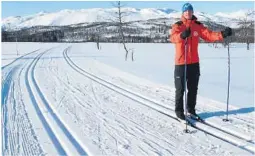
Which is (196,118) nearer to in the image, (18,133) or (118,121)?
(118,121)

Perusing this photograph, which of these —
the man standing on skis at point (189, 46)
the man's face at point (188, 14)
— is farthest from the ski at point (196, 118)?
the man's face at point (188, 14)

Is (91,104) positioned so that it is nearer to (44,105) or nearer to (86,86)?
(44,105)

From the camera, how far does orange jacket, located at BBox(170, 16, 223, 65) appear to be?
569 centimetres

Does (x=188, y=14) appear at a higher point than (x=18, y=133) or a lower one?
higher

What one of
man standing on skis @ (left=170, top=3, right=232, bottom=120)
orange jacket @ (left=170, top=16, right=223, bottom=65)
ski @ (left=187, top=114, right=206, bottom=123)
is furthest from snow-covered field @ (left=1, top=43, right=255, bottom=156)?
orange jacket @ (left=170, top=16, right=223, bottom=65)

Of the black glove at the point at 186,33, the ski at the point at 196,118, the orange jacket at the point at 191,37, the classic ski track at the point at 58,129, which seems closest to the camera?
the classic ski track at the point at 58,129

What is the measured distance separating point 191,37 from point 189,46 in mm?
156

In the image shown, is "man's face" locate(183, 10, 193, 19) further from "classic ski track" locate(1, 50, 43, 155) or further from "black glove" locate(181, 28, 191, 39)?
"classic ski track" locate(1, 50, 43, 155)

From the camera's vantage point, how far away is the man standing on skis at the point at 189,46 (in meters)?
5.70

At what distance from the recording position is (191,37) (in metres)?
5.91

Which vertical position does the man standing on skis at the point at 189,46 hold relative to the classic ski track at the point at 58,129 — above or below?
above

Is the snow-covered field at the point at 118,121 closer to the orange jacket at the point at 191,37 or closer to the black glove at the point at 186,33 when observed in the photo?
the orange jacket at the point at 191,37

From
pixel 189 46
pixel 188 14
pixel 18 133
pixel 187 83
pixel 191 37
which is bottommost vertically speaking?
pixel 18 133

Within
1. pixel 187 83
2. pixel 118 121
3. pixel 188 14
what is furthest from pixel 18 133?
pixel 188 14
